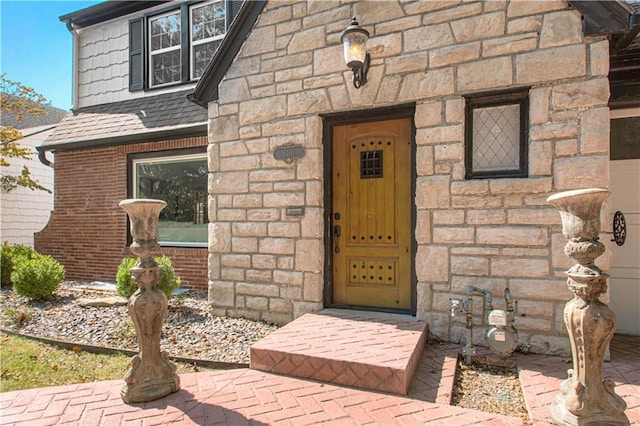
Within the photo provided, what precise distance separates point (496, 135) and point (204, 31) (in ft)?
21.3

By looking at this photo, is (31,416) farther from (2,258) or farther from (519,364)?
(2,258)

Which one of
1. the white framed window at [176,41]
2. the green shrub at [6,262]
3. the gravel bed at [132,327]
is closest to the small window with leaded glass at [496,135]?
the gravel bed at [132,327]

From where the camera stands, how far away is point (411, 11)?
4.17m

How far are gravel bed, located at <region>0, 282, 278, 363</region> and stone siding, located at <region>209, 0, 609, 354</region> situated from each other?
421 millimetres

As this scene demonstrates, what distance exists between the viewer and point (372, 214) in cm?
455

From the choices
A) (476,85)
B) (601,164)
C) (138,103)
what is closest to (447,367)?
(601,164)

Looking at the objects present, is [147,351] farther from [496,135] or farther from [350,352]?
[496,135]

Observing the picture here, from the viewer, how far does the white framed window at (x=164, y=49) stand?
8133 millimetres

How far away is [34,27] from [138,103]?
9.42 feet

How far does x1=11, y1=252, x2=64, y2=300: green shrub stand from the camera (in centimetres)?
596

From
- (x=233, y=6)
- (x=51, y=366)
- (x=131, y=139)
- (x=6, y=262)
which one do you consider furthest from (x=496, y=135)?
(x=6, y=262)

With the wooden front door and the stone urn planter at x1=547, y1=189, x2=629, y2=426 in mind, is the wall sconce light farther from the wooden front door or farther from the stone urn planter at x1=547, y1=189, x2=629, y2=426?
the stone urn planter at x1=547, y1=189, x2=629, y2=426

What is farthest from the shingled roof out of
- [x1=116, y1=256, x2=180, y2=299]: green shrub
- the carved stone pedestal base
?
the carved stone pedestal base

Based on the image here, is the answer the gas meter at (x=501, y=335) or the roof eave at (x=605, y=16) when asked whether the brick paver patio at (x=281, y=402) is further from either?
the roof eave at (x=605, y=16)
